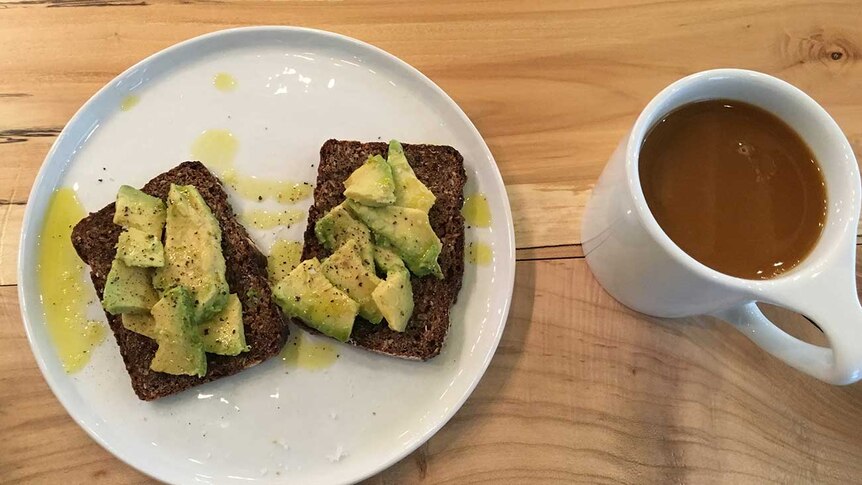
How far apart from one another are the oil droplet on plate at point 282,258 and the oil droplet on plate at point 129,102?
403 mm

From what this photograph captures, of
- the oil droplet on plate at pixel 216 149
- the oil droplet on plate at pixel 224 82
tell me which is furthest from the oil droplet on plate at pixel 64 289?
the oil droplet on plate at pixel 224 82

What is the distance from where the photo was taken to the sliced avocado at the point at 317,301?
3.81 ft

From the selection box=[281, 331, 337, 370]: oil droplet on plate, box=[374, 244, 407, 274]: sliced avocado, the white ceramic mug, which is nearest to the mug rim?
the white ceramic mug

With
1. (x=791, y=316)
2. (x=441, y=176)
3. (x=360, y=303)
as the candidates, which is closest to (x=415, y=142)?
(x=441, y=176)

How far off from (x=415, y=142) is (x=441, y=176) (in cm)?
11

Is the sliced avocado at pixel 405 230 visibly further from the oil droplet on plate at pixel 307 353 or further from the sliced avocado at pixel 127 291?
the sliced avocado at pixel 127 291

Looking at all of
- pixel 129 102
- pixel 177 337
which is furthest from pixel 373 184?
pixel 129 102

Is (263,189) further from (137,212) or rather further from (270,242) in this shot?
(137,212)

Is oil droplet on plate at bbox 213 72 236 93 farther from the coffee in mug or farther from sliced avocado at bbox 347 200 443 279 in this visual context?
the coffee in mug

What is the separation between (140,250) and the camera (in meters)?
1.16

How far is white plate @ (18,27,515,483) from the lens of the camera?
1.19 m

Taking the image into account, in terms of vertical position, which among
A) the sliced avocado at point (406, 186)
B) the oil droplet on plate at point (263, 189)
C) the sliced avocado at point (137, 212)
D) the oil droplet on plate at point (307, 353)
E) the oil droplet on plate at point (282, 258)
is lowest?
the oil droplet on plate at point (307, 353)

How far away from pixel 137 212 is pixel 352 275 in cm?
41

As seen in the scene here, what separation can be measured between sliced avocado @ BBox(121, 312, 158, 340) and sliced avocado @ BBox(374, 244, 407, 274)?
0.41m
